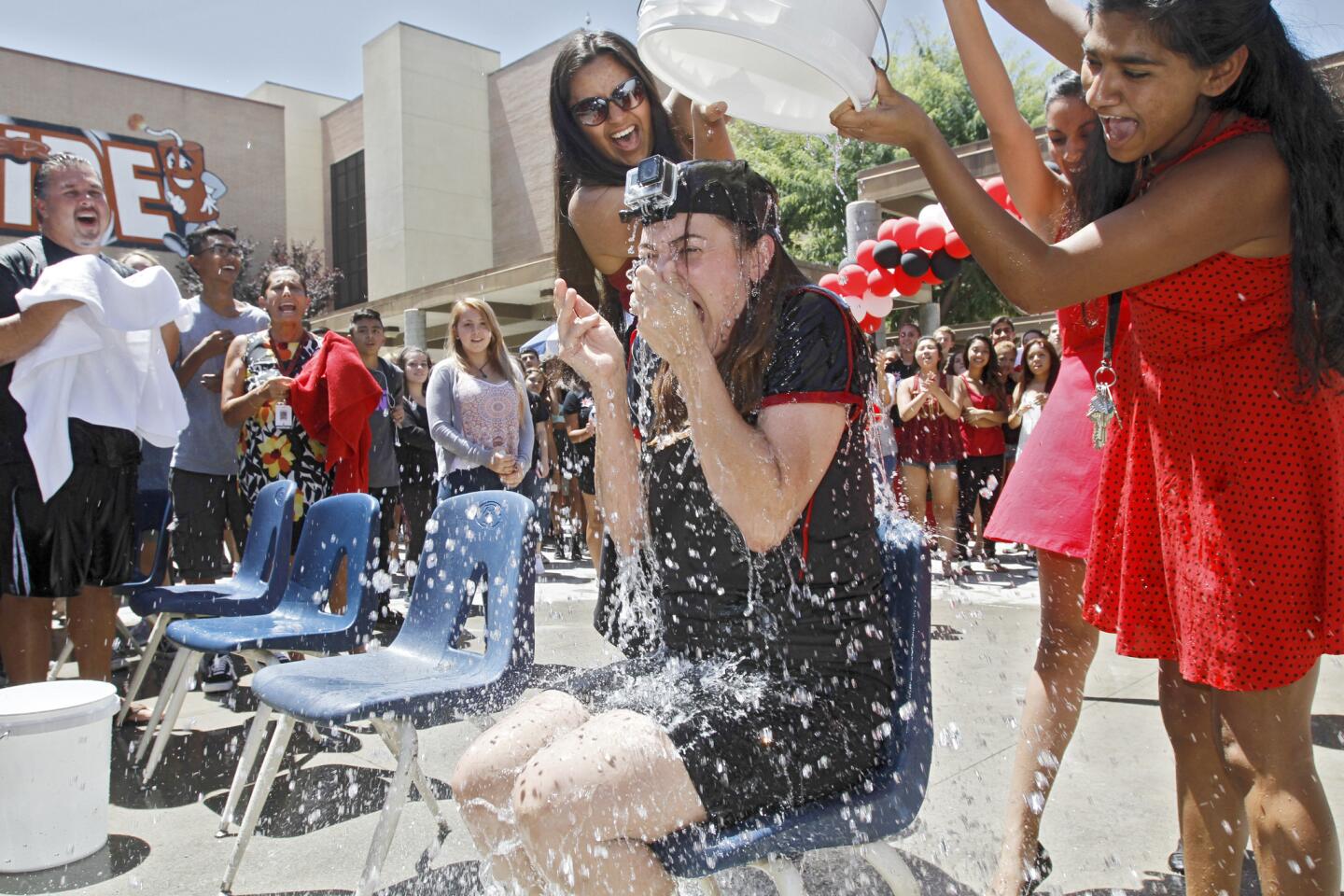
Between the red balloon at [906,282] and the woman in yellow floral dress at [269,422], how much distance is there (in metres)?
4.97

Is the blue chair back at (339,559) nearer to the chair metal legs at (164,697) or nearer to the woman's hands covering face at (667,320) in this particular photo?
the chair metal legs at (164,697)

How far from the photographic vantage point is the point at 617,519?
80.9 inches

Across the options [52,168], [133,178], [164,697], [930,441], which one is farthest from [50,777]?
[133,178]

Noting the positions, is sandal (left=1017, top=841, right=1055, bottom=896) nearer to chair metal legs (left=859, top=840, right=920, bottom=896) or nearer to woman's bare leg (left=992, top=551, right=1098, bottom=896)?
woman's bare leg (left=992, top=551, right=1098, bottom=896)

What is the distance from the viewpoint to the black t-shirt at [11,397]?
3771 millimetres

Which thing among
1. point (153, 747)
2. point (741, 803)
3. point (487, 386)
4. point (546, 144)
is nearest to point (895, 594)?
point (741, 803)

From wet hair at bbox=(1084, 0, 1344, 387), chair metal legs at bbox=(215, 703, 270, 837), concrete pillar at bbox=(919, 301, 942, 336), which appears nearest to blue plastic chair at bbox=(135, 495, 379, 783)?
chair metal legs at bbox=(215, 703, 270, 837)

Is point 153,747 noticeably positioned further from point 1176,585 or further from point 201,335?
point 1176,585

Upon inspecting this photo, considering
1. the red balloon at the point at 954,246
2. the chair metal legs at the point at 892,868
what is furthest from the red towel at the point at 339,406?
the red balloon at the point at 954,246

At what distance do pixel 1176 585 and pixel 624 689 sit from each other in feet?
3.38

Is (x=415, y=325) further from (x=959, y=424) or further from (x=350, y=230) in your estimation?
(x=350, y=230)

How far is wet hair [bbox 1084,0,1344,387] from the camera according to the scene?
1613 millimetres

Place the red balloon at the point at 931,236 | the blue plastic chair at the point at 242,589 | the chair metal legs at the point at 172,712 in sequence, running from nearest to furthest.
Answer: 1. the chair metal legs at the point at 172,712
2. the blue plastic chair at the point at 242,589
3. the red balloon at the point at 931,236

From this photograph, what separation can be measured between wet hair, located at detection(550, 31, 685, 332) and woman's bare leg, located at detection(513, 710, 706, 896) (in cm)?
136
